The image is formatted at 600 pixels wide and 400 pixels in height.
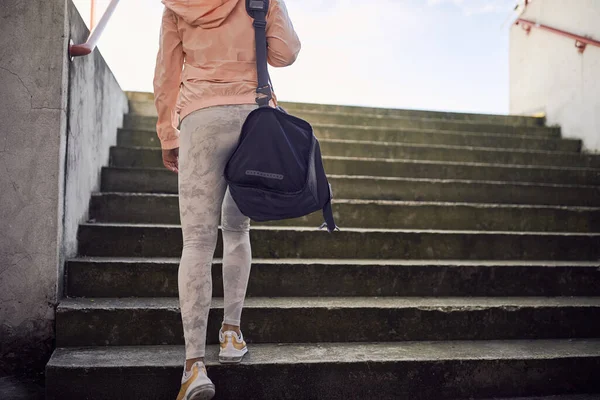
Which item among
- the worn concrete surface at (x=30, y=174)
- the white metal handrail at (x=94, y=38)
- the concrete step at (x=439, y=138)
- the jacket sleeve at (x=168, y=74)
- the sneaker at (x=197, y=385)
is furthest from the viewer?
the concrete step at (x=439, y=138)

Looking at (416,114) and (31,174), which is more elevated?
(416,114)

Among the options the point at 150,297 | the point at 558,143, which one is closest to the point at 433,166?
the point at 558,143

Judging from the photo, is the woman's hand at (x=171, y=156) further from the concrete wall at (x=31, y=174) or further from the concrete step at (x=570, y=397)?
the concrete step at (x=570, y=397)

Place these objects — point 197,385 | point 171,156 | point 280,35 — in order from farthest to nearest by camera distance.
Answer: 1. point 171,156
2. point 280,35
3. point 197,385

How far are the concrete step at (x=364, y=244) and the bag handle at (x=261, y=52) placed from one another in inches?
50.5

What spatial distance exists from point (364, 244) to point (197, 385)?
1597 millimetres

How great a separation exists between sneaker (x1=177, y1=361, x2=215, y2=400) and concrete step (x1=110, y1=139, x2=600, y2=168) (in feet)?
9.26

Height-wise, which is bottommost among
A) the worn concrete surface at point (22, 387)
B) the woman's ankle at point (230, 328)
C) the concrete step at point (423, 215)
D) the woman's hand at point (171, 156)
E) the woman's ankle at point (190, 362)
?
the worn concrete surface at point (22, 387)

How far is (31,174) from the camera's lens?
240 centimetres

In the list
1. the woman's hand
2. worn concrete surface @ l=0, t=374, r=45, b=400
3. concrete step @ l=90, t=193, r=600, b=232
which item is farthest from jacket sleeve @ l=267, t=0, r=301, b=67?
worn concrete surface @ l=0, t=374, r=45, b=400

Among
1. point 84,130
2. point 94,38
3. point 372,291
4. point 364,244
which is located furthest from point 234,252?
point 94,38

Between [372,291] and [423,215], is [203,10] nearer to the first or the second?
[372,291]

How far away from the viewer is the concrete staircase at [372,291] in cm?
228

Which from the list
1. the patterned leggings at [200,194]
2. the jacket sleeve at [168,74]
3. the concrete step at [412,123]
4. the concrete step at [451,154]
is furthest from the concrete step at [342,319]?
the concrete step at [412,123]
